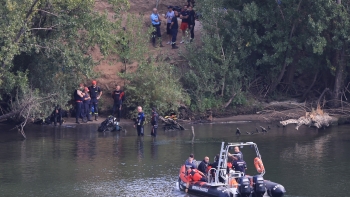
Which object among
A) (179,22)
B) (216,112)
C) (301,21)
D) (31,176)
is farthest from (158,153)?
(179,22)

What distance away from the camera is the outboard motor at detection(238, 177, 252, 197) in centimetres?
1822

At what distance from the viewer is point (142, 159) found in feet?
81.7

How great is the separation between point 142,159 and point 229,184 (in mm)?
6482

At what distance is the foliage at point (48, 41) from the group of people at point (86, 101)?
0.80 meters

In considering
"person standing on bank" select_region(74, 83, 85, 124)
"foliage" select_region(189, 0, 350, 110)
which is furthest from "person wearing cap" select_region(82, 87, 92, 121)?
"foliage" select_region(189, 0, 350, 110)

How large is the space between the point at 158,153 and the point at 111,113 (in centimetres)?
957

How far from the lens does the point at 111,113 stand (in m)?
35.2

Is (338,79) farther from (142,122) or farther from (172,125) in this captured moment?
(142,122)

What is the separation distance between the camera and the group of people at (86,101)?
109 feet

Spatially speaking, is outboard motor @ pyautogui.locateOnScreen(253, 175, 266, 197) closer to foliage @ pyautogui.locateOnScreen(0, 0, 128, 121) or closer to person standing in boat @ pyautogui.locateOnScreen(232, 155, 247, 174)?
person standing in boat @ pyautogui.locateOnScreen(232, 155, 247, 174)

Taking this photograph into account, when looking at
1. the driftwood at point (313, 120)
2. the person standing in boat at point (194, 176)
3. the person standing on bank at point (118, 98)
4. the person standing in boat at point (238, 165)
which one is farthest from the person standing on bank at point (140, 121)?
the person standing in boat at point (238, 165)

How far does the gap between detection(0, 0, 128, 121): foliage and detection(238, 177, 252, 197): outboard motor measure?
13449 mm

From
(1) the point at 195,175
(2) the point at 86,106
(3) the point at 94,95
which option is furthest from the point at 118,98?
(1) the point at 195,175

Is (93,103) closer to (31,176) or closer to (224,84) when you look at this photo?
(224,84)
